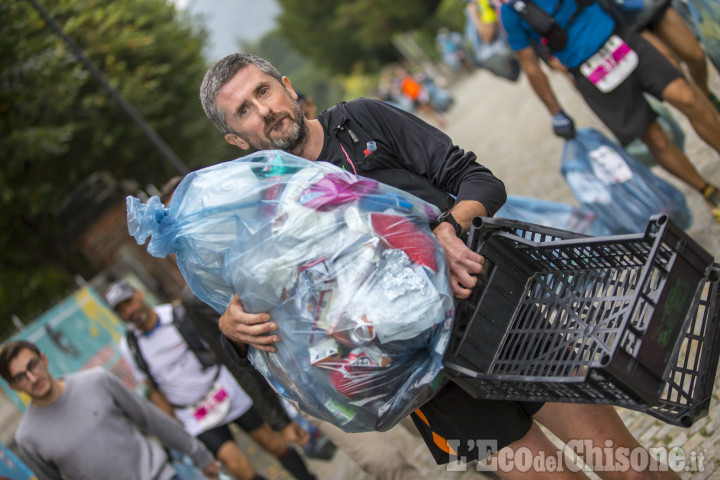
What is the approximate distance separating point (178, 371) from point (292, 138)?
136 inches

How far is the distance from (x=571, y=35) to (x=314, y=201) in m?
3.26

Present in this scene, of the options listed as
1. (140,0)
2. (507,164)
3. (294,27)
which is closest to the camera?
(507,164)

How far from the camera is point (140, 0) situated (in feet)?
56.6

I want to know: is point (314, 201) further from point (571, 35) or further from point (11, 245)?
point (11, 245)

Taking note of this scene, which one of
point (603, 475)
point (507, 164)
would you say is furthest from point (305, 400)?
point (507, 164)

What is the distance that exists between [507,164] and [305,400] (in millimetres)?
9926

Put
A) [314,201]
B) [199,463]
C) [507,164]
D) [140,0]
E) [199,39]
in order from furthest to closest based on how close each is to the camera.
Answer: [199,39], [140,0], [507,164], [199,463], [314,201]

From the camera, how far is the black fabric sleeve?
240 cm

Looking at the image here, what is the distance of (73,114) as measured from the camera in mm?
13820

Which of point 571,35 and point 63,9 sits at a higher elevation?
point 63,9

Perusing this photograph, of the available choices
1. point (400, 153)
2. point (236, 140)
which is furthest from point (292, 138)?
point (400, 153)

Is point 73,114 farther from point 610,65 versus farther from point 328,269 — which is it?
point 328,269

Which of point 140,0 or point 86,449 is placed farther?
point 140,0

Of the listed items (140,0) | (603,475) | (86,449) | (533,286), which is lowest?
(603,475)
